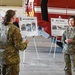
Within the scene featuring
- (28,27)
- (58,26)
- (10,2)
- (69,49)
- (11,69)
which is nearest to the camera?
(11,69)

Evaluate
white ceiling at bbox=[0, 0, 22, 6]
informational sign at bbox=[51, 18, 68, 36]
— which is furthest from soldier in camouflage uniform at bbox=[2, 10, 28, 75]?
white ceiling at bbox=[0, 0, 22, 6]

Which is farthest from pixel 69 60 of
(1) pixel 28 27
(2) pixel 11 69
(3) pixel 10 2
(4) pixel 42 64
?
(3) pixel 10 2

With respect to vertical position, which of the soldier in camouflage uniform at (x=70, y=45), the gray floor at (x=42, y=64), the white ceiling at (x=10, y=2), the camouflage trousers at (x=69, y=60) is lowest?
the gray floor at (x=42, y=64)

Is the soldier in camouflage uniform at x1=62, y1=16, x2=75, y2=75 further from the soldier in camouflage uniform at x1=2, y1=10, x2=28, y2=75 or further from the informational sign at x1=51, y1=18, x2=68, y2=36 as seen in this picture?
the informational sign at x1=51, y1=18, x2=68, y2=36

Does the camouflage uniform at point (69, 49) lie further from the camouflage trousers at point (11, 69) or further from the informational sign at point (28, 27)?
the informational sign at point (28, 27)

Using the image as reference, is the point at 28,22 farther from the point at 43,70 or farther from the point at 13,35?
the point at 13,35

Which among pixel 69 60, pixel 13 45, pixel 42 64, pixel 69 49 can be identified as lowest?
pixel 42 64

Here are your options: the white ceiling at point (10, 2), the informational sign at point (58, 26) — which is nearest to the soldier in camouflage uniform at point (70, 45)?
the informational sign at point (58, 26)

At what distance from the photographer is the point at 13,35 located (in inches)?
192

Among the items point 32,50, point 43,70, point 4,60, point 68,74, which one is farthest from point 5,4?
point 4,60

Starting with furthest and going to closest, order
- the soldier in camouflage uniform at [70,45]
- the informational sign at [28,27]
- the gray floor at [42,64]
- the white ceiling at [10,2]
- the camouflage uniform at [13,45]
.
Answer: the white ceiling at [10,2], the informational sign at [28,27], the gray floor at [42,64], the soldier in camouflage uniform at [70,45], the camouflage uniform at [13,45]

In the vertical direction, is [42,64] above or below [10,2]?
below

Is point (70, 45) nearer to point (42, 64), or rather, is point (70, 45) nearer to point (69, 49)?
point (69, 49)

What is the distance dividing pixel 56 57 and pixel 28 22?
5.92ft
